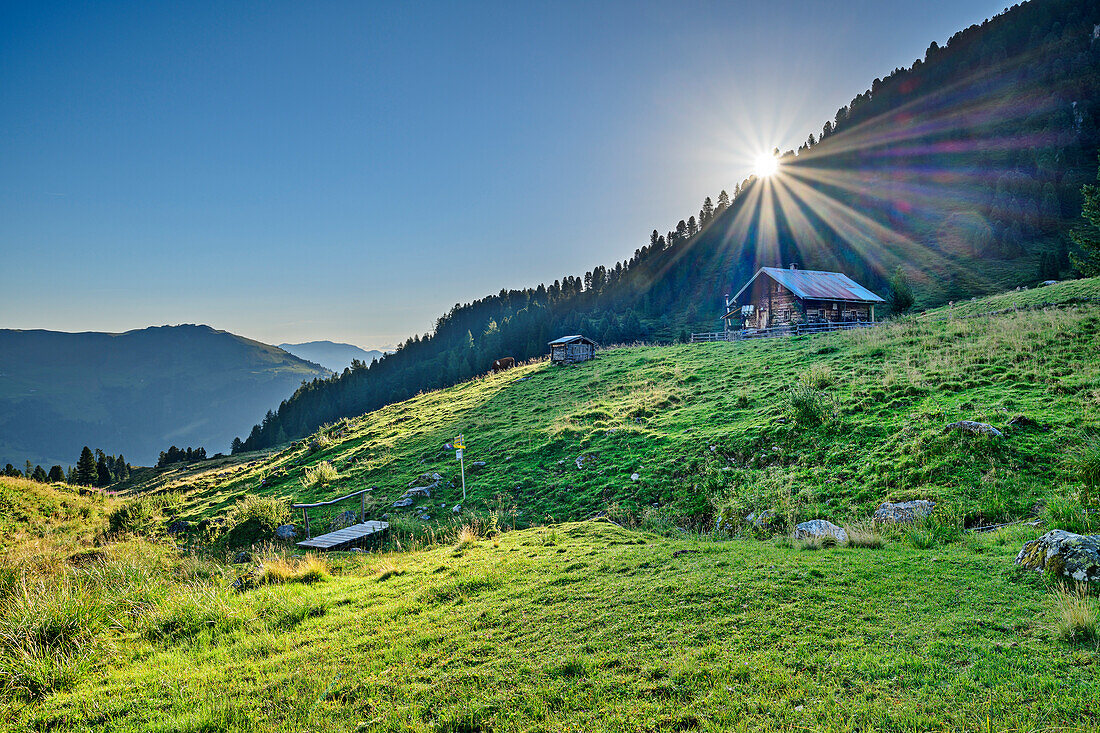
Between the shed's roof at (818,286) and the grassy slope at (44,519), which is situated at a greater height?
the shed's roof at (818,286)

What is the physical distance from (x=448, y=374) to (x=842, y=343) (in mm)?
76578

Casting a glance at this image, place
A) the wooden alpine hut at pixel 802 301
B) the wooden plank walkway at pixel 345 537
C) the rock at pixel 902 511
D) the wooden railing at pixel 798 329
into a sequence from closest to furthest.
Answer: the rock at pixel 902 511 < the wooden plank walkway at pixel 345 537 < the wooden railing at pixel 798 329 < the wooden alpine hut at pixel 802 301

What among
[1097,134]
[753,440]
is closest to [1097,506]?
[753,440]

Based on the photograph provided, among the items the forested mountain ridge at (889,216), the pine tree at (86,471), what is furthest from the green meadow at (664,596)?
the pine tree at (86,471)

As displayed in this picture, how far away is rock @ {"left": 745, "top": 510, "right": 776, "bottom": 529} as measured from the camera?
11422 millimetres

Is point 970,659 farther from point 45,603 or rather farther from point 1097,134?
point 1097,134

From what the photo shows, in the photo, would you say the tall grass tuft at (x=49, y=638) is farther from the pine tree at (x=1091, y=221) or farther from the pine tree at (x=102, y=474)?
the pine tree at (x=102, y=474)

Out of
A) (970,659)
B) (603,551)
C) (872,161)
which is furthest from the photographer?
(872,161)

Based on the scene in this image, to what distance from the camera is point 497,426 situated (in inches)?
1134

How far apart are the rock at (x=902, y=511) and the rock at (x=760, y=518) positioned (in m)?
2.17

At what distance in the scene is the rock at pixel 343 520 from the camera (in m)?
18.2

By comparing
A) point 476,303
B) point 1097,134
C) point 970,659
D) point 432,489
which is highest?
point 1097,134

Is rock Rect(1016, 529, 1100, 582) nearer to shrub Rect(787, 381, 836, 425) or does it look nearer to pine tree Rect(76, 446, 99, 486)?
shrub Rect(787, 381, 836, 425)

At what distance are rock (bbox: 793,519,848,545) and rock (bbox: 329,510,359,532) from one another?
16.1 meters
